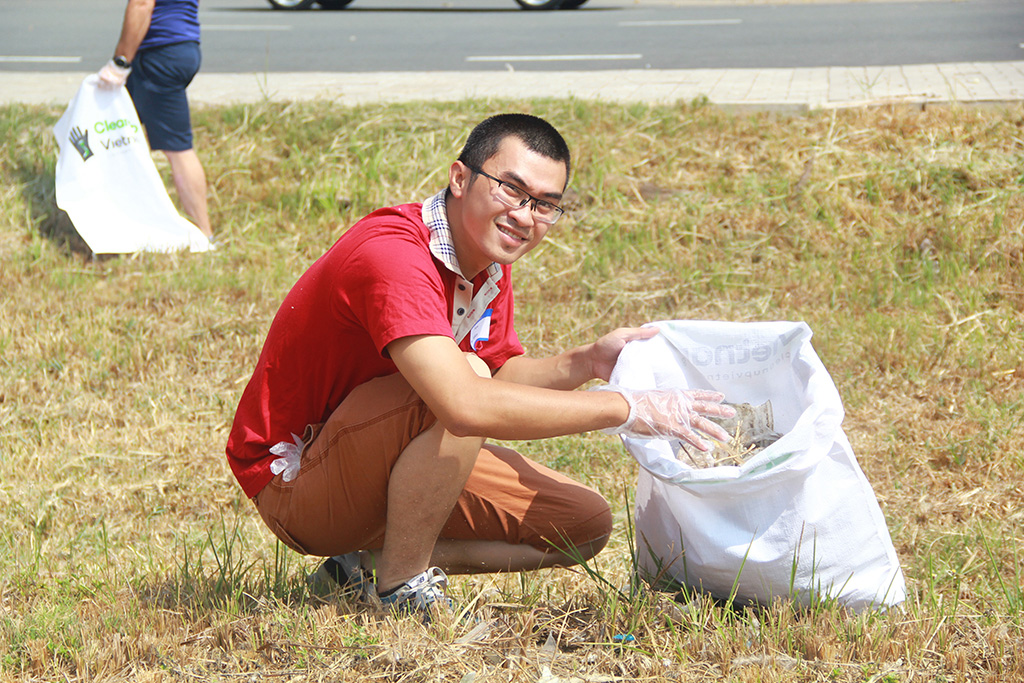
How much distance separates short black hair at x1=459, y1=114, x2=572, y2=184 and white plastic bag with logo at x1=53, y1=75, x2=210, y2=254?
3.30 m

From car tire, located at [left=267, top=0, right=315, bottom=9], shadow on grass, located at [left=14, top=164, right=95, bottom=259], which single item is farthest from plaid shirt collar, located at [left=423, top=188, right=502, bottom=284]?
car tire, located at [left=267, top=0, right=315, bottom=9]

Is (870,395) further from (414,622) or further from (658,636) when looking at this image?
(414,622)

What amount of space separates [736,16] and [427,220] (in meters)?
11.6

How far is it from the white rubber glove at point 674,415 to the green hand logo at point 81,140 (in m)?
4.01

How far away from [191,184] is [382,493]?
3459 millimetres

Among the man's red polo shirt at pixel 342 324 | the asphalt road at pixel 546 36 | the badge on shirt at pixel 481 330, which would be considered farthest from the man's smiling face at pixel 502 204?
the asphalt road at pixel 546 36

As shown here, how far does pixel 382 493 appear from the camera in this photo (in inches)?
91.4

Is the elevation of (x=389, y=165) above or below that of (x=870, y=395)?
above

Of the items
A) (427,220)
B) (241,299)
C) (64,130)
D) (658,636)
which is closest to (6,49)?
(64,130)

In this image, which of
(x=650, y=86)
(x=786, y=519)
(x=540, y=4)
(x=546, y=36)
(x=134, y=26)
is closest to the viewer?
(x=786, y=519)

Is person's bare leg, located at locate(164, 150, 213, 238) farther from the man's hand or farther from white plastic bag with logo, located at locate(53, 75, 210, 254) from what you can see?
the man's hand

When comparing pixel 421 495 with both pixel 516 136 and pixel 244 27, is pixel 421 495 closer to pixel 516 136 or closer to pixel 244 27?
pixel 516 136

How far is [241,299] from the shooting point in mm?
4699

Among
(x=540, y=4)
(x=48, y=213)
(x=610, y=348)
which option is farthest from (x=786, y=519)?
(x=540, y=4)
